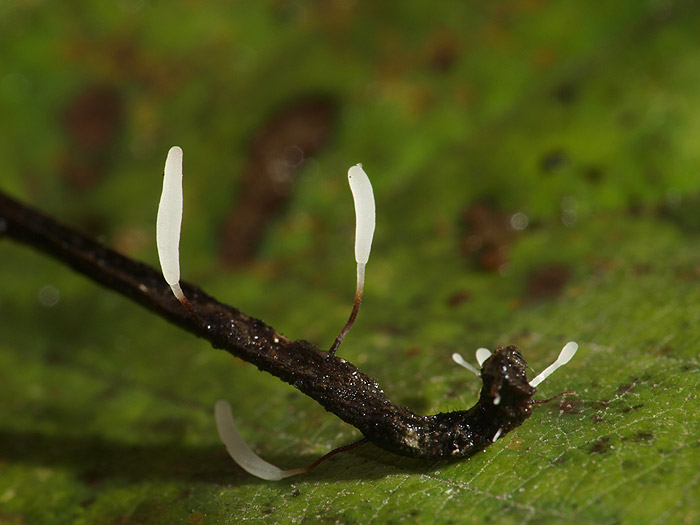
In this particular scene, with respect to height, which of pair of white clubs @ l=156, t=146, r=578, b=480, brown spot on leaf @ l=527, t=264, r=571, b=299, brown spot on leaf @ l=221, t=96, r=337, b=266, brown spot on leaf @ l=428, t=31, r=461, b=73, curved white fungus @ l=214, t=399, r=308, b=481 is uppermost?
brown spot on leaf @ l=428, t=31, r=461, b=73

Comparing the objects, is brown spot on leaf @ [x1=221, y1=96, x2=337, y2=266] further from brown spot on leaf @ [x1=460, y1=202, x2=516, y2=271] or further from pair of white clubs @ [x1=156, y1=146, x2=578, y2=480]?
pair of white clubs @ [x1=156, y1=146, x2=578, y2=480]

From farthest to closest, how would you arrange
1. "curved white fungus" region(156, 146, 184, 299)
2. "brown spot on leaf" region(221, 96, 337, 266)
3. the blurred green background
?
"brown spot on leaf" region(221, 96, 337, 266) < the blurred green background < "curved white fungus" region(156, 146, 184, 299)

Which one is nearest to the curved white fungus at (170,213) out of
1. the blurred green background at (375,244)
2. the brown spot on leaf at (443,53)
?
the blurred green background at (375,244)

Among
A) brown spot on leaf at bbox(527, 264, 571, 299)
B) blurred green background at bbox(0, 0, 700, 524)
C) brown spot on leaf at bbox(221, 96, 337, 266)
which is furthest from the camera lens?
brown spot on leaf at bbox(221, 96, 337, 266)

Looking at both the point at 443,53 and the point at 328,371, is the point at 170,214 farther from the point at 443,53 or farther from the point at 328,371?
the point at 443,53

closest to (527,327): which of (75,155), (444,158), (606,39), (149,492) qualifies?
(444,158)

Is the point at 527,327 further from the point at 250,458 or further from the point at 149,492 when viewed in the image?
the point at 149,492

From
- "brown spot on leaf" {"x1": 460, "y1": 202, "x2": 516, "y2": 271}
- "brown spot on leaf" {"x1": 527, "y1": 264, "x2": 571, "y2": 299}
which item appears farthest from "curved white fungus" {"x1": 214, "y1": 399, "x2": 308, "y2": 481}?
"brown spot on leaf" {"x1": 460, "y1": 202, "x2": 516, "y2": 271}

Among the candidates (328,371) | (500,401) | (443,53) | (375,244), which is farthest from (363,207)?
(443,53)
